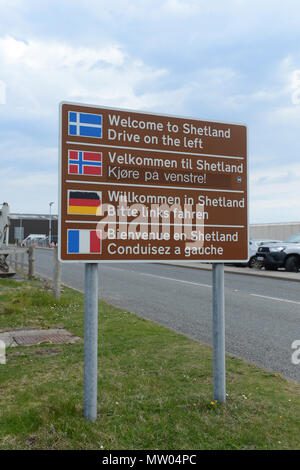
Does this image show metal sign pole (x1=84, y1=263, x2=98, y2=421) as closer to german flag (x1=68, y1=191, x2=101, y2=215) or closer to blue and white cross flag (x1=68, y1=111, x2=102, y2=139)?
german flag (x1=68, y1=191, x2=101, y2=215)

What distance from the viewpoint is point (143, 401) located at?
13.1 feet

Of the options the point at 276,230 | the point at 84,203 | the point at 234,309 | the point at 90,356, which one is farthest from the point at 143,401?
the point at 276,230

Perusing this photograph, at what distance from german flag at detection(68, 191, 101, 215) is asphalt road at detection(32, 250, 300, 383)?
3041mm

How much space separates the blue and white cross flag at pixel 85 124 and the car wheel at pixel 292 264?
18027 mm

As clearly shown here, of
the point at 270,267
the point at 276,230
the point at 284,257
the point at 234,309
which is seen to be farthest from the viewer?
the point at 276,230

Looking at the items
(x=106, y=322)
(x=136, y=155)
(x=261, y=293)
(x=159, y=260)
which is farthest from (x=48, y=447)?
(x=261, y=293)

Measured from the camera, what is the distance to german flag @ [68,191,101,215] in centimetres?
369

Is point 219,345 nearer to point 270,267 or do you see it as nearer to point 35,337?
point 35,337

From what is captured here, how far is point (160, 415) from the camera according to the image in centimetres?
369

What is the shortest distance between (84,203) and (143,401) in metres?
1.80

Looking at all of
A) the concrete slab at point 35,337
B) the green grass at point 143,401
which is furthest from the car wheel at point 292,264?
the concrete slab at point 35,337

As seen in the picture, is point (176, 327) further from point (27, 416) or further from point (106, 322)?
Result: point (27, 416)

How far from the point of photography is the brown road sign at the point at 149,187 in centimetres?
372
